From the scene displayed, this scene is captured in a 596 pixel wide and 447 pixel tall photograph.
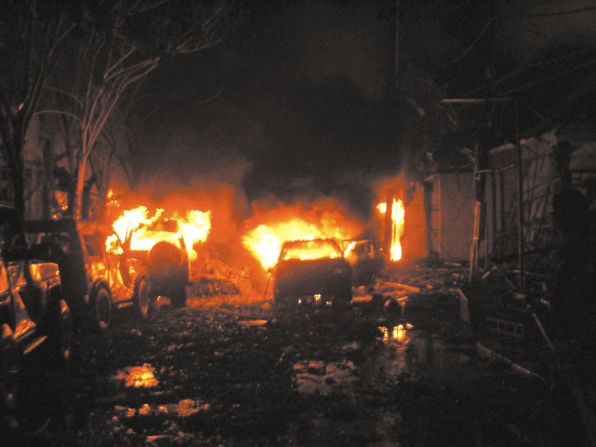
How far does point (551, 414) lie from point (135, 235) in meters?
9.82

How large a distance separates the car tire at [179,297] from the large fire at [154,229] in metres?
1.17

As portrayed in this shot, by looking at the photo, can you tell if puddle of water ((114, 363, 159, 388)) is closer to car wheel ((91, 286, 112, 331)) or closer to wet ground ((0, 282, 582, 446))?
wet ground ((0, 282, 582, 446))

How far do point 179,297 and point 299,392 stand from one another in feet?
24.6

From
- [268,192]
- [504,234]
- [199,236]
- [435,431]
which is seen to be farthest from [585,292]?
[268,192]

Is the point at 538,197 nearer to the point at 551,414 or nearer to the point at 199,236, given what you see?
the point at 551,414

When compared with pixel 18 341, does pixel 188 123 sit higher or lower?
higher

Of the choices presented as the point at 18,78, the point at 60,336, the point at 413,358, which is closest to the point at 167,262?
the point at 60,336

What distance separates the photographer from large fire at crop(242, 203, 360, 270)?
1816 cm

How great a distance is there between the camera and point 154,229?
12.2 metres

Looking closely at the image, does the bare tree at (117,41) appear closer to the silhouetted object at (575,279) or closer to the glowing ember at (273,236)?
the glowing ember at (273,236)

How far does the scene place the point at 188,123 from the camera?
79.4 ft


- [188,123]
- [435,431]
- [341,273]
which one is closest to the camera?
[435,431]

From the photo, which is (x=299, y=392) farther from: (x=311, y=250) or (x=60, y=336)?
(x=311, y=250)

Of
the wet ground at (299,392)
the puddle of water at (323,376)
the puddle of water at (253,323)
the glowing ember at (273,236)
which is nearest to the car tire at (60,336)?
the wet ground at (299,392)
